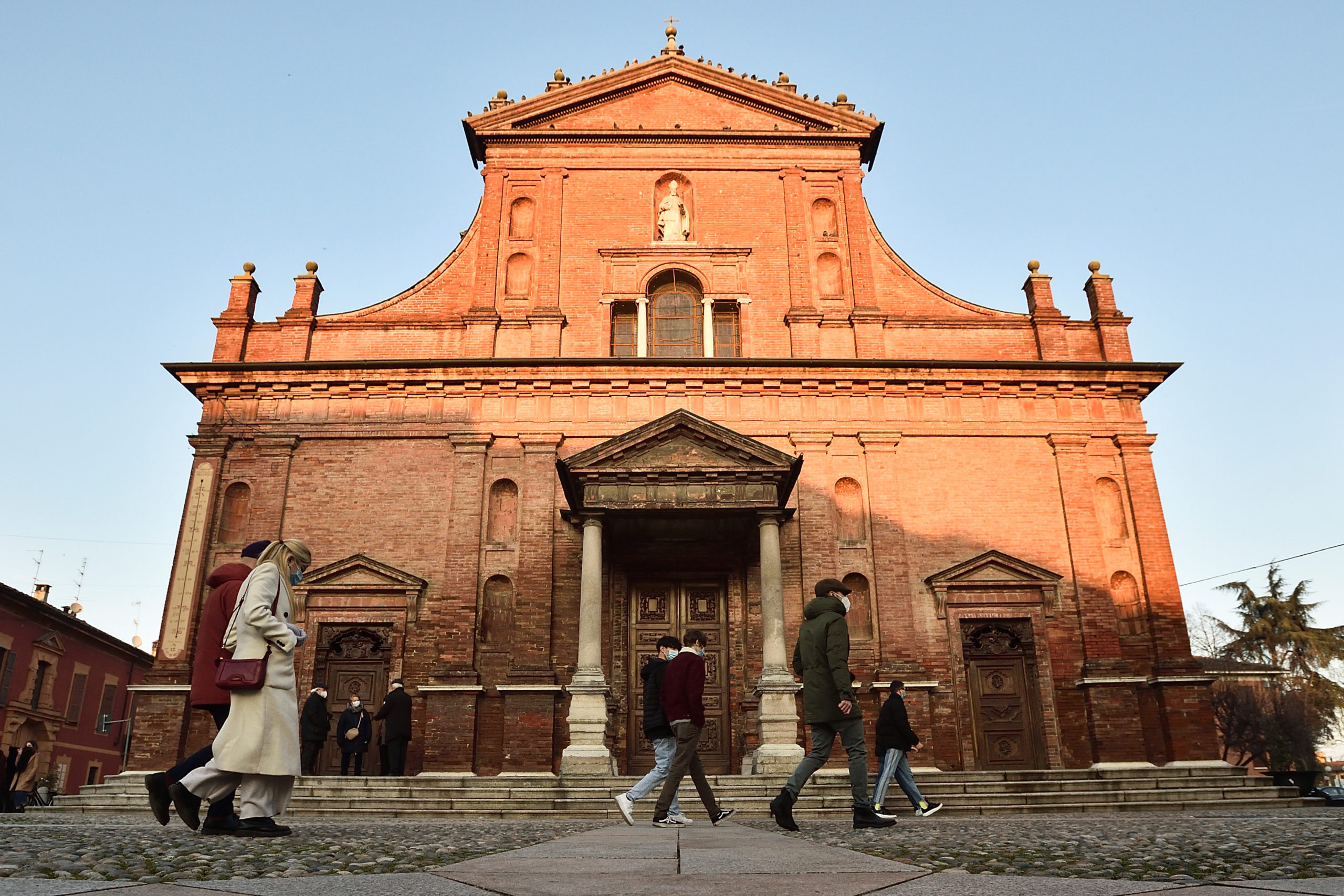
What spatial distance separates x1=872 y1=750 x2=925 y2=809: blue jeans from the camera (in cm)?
959

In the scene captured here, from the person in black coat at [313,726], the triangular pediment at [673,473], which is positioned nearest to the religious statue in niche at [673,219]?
the triangular pediment at [673,473]

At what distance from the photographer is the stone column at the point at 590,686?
13883 mm

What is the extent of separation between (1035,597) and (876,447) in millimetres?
3737

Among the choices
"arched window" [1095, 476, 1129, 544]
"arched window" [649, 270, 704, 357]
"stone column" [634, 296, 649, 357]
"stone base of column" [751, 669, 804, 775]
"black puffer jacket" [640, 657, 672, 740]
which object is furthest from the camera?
"arched window" [649, 270, 704, 357]

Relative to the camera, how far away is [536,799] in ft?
40.3

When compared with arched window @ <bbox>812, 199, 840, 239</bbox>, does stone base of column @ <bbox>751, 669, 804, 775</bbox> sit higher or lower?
lower

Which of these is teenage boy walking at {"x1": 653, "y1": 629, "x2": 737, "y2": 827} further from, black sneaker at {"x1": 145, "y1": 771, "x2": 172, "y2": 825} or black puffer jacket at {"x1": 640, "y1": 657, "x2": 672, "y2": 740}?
black sneaker at {"x1": 145, "y1": 771, "x2": 172, "y2": 825}

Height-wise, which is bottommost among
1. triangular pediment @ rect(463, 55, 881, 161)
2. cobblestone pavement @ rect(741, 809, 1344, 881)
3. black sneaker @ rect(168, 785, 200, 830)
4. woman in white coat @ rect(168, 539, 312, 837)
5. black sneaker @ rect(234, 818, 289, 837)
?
cobblestone pavement @ rect(741, 809, 1344, 881)

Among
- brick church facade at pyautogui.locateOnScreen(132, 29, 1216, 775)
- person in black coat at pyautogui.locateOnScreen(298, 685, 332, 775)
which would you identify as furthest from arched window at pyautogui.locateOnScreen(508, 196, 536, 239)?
person in black coat at pyautogui.locateOnScreen(298, 685, 332, 775)

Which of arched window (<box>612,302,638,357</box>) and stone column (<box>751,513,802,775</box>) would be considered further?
arched window (<box>612,302,638,357</box>)

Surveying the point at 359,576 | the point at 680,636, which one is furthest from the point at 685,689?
the point at 359,576

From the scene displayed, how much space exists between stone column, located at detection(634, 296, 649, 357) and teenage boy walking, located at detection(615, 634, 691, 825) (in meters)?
10.3

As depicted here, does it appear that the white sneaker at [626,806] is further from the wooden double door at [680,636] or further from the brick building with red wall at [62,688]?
the brick building with red wall at [62,688]

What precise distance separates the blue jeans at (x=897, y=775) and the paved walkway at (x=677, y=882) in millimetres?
5180
